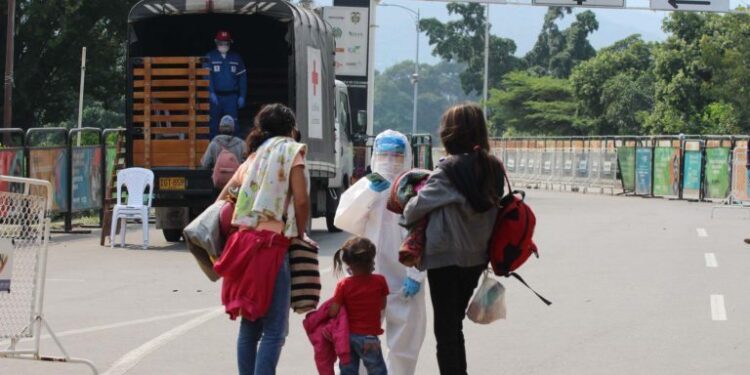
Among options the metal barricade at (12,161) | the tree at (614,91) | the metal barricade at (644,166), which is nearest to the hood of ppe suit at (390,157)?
the metal barricade at (12,161)

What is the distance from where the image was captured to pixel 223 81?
741 inches

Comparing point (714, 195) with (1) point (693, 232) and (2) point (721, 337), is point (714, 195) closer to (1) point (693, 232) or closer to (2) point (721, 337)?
(1) point (693, 232)

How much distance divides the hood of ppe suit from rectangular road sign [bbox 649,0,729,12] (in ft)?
89.1

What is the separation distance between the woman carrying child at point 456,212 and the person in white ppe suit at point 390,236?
54cm

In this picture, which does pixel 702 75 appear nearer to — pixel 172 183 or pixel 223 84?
pixel 223 84

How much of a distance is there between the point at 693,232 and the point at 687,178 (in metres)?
16.0

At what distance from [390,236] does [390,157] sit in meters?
0.44

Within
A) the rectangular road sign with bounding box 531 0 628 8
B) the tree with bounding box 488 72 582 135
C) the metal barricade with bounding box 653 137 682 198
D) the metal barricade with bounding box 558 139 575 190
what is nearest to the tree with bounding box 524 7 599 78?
the tree with bounding box 488 72 582 135

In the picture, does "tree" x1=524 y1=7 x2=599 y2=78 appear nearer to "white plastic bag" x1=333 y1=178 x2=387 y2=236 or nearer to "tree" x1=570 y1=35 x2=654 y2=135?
"tree" x1=570 y1=35 x2=654 y2=135

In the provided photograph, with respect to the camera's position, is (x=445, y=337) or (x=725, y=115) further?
(x=725, y=115)

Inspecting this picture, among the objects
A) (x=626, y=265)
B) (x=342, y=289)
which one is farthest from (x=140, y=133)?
(x=342, y=289)

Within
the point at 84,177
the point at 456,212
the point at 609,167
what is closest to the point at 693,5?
the point at 609,167

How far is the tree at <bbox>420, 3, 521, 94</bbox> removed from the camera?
101 meters

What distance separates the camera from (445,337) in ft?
23.9
